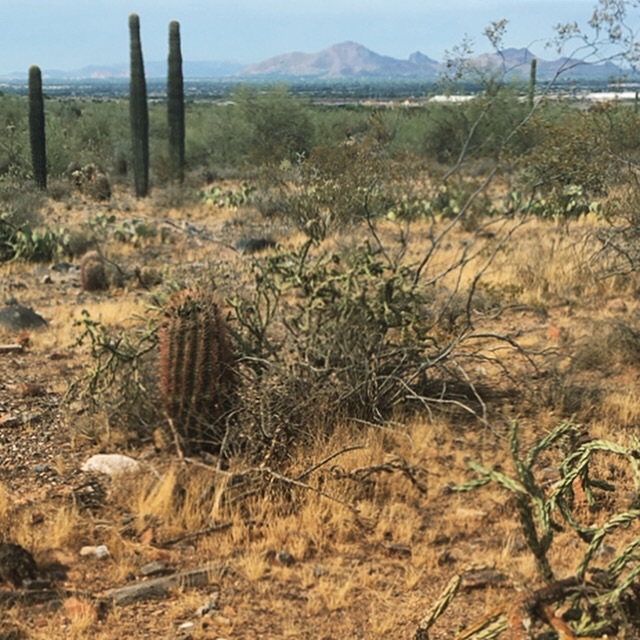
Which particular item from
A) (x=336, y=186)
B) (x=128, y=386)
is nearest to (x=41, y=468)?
(x=128, y=386)

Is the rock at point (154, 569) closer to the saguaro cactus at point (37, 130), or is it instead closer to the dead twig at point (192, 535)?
the dead twig at point (192, 535)

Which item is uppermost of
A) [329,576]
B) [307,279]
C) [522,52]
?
[522,52]

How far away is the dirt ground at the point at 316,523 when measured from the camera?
13.8 ft

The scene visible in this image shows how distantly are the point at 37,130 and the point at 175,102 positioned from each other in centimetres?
411

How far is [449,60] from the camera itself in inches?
324

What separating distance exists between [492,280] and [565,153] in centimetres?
258

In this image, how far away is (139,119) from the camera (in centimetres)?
2591

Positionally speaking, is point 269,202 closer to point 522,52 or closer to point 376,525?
point 522,52

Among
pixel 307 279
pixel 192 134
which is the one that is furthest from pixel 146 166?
pixel 307 279

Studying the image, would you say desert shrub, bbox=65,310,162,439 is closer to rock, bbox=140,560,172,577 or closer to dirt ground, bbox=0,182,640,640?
dirt ground, bbox=0,182,640,640

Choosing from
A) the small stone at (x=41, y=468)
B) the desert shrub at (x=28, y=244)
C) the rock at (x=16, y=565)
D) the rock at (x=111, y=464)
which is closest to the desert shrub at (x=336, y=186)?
the desert shrub at (x=28, y=244)

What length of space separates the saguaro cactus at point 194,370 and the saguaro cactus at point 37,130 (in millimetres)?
20189

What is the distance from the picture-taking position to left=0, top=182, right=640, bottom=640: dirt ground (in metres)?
4.21

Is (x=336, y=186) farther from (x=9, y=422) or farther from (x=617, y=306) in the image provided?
(x=9, y=422)
